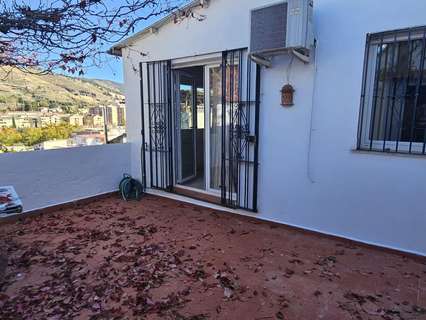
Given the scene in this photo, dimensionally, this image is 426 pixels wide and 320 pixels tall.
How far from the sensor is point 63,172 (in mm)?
4102

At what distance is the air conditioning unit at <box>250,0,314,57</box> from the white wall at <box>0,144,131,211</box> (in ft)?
9.99

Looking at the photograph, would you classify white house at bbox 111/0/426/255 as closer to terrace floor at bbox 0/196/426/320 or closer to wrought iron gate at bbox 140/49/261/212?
wrought iron gate at bbox 140/49/261/212

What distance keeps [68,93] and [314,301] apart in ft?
18.3

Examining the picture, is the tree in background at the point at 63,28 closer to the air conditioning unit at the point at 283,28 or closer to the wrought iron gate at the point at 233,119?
the air conditioning unit at the point at 283,28

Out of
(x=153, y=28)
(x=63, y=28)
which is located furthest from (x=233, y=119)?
(x=63, y=28)

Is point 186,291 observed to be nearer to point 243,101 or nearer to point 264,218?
point 264,218

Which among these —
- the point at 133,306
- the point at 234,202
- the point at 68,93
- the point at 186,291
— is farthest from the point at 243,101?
the point at 68,93

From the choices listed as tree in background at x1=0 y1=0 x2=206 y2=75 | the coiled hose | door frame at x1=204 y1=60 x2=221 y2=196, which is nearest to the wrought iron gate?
door frame at x1=204 y1=60 x2=221 y2=196

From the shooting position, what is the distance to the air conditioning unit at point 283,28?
2592 millimetres

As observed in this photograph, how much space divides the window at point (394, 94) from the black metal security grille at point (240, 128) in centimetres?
121

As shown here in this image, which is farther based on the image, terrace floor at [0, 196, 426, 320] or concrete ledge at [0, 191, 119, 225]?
concrete ledge at [0, 191, 119, 225]

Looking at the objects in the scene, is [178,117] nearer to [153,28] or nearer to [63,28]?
[153,28]

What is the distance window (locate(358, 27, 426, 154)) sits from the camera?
257cm

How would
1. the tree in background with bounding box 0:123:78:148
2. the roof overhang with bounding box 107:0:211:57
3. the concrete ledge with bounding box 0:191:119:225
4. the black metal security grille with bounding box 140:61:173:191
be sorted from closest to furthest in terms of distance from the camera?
1. the roof overhang with bounding box 107:0:211:57
2. the concrete ledge with bounding box 0:191:119:225
3. the tree in background with bounding box 0:123:78:148
4. the black metal security grille with bounding box 140:61:173:191
